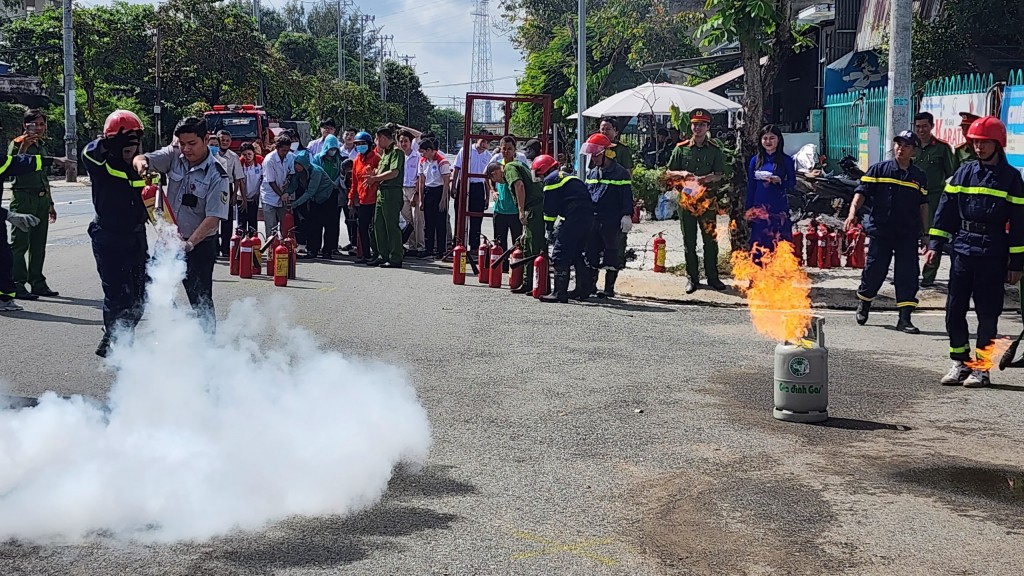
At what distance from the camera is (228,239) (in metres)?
17.2

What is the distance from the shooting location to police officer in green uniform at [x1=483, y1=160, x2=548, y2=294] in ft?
44.3

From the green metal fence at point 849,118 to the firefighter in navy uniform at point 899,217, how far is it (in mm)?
10379

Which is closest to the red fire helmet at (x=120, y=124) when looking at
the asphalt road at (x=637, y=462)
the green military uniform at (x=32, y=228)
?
the asphalt road at (x=637, y=462)

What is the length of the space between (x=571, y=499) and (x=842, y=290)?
8.80 meters

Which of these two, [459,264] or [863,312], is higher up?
[459,264]

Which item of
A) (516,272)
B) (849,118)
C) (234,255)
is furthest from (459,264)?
(849,118)

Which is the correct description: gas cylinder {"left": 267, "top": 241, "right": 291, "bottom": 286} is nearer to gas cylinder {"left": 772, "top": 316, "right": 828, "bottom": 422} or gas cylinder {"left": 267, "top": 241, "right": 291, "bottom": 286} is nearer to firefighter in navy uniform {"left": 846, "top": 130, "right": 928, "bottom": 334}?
firefighter in navy uniform {"left": 846, "top": 130, "right": 928, "bottom": 334}

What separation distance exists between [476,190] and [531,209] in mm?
3708

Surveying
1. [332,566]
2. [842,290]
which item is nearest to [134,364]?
[332,566]

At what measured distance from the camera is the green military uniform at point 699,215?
13523 mm

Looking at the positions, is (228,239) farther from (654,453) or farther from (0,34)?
(0,34)

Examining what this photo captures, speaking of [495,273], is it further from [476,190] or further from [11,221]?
[11,221]

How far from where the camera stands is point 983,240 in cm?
862

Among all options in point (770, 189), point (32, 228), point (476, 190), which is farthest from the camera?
point (476, 190)
